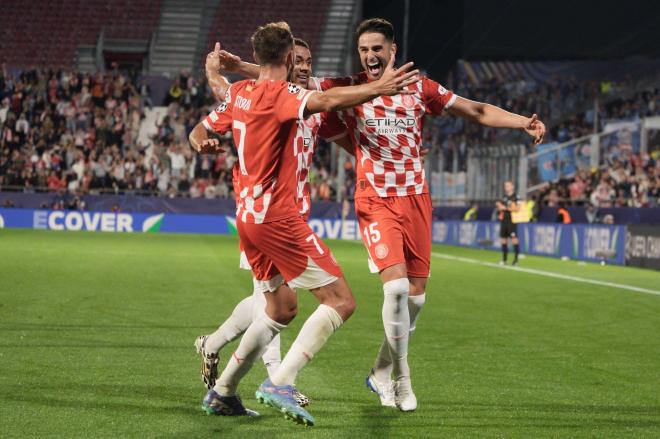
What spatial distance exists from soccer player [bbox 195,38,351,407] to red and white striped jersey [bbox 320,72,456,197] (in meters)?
0.19

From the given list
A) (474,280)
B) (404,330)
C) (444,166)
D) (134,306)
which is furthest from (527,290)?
(444,166)

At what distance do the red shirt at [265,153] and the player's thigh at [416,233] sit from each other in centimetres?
134

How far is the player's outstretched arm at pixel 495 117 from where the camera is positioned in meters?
7.00

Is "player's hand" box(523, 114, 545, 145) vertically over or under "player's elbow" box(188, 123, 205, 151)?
over

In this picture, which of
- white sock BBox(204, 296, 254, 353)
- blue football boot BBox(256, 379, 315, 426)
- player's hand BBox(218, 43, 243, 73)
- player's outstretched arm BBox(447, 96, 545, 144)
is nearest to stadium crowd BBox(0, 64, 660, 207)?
player's outstretched arm BBox(447, 96, 545, 144)

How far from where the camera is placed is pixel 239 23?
47375 millimetres

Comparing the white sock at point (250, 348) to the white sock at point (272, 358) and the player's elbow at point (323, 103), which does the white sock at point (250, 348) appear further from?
the player's elbow at point (323, 103)

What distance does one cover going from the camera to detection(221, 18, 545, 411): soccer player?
6938 millimetres

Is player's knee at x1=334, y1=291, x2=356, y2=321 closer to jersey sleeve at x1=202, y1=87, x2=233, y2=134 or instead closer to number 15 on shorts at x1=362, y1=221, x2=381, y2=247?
number 15 on shorts at x1=362, y1=221, x2=381, y2=247

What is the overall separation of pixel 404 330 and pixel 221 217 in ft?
100

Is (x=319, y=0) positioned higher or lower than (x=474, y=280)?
higher

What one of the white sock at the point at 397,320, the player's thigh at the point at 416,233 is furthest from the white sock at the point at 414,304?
the white sock at the point at 397,320

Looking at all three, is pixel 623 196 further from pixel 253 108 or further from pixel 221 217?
pixel 253 108

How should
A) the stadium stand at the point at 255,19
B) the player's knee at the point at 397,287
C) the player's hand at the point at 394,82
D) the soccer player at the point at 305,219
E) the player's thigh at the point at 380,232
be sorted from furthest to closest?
1. the stadium stand at the point at 255,19
2. the player's thigh at the point at 380,232
3. the player's knee at the point at 397,287
4. the soccer player at the point at 305,219
5. the player's hand at the point at 394,82
